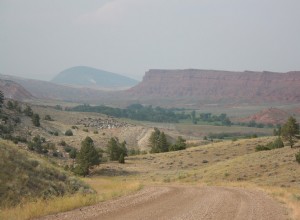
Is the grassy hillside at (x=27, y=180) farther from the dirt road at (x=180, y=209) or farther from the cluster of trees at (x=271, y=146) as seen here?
the cluster of trees at (x=271, y=146)

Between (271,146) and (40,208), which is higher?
(40,208)

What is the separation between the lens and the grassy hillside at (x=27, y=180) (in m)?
16.1

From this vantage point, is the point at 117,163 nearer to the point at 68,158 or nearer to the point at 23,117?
the point at 68,158

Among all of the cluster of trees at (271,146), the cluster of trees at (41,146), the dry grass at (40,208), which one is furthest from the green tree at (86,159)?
the dry grass at (40,208)

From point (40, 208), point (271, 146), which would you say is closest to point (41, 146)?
point (271, 146)

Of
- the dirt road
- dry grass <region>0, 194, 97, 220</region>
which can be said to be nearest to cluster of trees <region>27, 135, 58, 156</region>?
the dirt road

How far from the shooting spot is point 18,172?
1772 cm

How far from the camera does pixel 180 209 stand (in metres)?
16.4

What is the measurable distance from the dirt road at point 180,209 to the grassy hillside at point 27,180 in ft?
8.22

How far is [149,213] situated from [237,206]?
4.49 m

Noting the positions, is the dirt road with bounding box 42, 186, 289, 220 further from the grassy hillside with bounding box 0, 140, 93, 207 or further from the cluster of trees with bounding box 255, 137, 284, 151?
the cluster of trees with bounding box 255, 137, 284, 151

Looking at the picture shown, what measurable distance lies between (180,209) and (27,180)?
6388mm

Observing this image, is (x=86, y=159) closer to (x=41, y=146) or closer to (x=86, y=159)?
(x=86, y=159)

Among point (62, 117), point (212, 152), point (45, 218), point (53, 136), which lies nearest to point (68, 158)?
point (53, 136)
